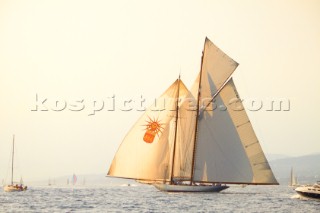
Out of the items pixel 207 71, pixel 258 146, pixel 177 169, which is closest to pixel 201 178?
pixel 177 169

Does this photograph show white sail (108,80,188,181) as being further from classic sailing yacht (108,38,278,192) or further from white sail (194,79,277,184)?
white sail (194,79,277,184)

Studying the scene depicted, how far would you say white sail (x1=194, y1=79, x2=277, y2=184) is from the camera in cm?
6531

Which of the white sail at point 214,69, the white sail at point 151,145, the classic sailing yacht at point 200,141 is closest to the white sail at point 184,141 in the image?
the classic sailing yacht at point 200,141

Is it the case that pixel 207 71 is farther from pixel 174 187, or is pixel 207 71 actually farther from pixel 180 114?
pixel 174 187

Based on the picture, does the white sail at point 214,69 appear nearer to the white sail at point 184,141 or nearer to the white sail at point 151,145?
the white sail at point 184,141

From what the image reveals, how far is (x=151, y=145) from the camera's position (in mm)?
65875

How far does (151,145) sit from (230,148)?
9447mm

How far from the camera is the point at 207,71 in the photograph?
6794 cm

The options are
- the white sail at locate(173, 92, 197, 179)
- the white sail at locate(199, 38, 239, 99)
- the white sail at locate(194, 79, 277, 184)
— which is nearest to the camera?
the white sail at locate(194, 79, 277, 184)

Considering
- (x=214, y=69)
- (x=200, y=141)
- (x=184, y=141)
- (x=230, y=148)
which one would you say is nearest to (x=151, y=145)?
(x=184, y=141)

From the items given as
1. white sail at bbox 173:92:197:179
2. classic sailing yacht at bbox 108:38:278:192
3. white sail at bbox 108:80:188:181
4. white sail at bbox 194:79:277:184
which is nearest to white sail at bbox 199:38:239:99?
classic sailing yacht at bbox 108:38:278:192

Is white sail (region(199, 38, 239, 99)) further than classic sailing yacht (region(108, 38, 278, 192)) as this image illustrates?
Yes

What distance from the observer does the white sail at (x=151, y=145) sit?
6556cm

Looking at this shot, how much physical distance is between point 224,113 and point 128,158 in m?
12.7
